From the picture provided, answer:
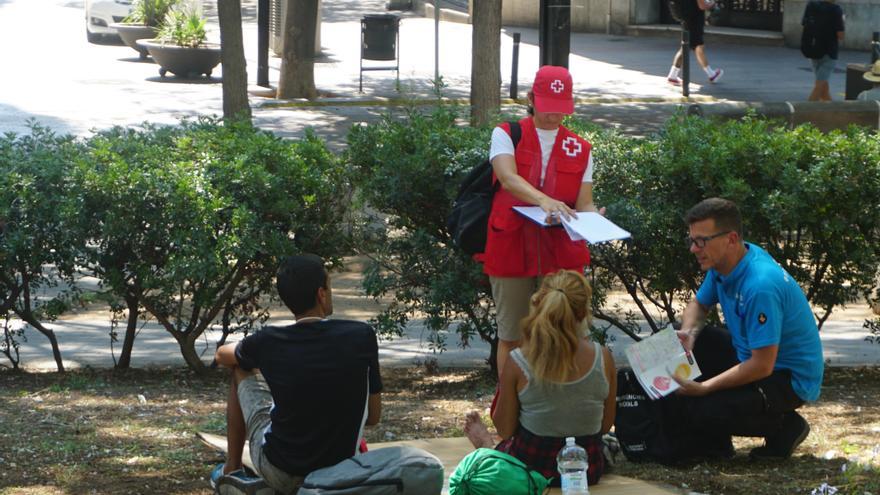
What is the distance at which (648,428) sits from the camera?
5.37m

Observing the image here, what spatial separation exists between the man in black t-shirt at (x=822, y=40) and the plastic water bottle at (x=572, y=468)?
14878 mm

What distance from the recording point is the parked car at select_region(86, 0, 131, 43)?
26641mm

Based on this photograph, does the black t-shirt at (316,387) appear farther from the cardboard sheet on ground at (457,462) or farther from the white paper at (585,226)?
the white paper at (585,226)

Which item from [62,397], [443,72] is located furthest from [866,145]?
[443,72]

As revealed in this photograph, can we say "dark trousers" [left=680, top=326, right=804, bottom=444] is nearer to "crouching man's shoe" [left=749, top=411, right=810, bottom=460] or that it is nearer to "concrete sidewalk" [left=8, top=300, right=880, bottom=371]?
"crouching man's shoe" [left=749, top=411, right=810, bottom=460]

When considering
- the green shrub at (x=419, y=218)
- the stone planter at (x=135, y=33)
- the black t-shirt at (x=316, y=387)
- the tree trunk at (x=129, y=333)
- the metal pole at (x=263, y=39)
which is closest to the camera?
the black t-shirt at (x=316, y=387)

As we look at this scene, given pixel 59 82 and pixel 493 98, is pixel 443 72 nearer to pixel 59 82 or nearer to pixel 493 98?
pixel 59 82

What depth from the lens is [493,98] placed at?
1202cm

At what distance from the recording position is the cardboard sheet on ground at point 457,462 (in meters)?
4.70

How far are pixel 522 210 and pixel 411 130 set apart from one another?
1933 mm

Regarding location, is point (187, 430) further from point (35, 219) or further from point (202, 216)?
point (35, 219)

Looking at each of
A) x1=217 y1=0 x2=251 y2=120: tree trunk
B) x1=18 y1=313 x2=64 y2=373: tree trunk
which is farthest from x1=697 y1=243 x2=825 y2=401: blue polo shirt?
x1=217 y1=0 x2=251 y2=120: tree trunk

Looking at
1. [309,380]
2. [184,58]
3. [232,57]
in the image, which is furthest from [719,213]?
[184,58]

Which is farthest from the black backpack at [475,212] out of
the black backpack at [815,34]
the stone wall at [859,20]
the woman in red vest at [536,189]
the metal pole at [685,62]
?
the stone wall at [859,20]
